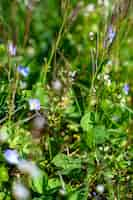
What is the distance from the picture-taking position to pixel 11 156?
156 cm

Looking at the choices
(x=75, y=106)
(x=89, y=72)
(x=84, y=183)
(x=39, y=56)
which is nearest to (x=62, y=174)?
(x=84, y=183)

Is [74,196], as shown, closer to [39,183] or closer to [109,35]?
[39,183]

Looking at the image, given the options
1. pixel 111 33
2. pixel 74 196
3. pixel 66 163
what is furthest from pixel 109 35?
pixel 74 196

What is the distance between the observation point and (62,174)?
5.20 feet

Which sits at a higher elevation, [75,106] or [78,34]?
[78,34]

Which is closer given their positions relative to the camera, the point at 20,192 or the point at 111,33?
the point at 20,192

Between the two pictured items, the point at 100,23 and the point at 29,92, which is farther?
the point at 100,23

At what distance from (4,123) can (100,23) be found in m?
0.86

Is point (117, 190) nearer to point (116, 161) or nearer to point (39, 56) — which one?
point (116, 161)

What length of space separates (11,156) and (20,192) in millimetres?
101

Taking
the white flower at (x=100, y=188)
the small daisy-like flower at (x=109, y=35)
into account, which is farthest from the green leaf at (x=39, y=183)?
the small daisy-like flower at (x=109, y=35)

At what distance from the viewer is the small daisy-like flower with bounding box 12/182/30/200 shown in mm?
1529

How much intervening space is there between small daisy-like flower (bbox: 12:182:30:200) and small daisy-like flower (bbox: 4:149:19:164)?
2.5 inches

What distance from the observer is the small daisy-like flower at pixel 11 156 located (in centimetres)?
156
